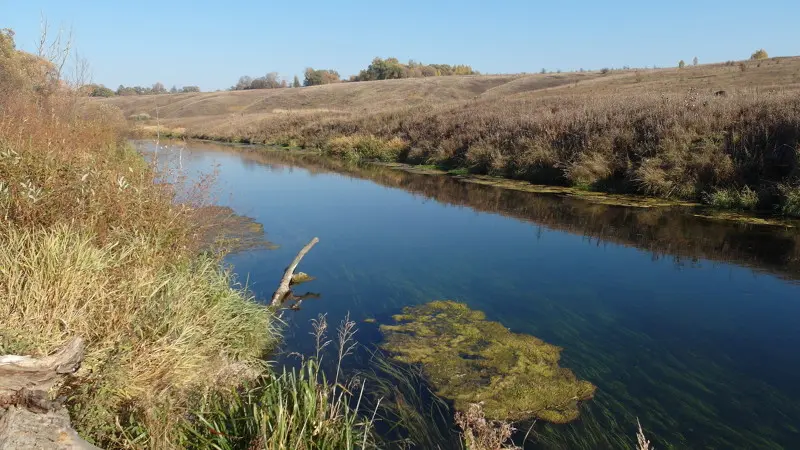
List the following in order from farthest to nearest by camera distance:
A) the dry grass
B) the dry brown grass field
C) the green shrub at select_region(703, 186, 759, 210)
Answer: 1. the dry brown grass field
2. the green shrub at select_region(703, 186, 759, 210)
3. the dry grass

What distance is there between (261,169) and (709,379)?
64.8 feet

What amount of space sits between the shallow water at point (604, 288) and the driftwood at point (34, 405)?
301 centimetres

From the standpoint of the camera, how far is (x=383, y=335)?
234 inches

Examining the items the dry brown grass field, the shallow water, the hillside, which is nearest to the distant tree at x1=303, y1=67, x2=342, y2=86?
the hillside

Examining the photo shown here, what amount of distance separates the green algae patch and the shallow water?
7.6 inches

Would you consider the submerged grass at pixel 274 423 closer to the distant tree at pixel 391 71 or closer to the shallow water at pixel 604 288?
the shallow water at pixel 604 288

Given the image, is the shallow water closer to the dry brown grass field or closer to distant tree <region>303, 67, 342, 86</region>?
the dry brown grass field

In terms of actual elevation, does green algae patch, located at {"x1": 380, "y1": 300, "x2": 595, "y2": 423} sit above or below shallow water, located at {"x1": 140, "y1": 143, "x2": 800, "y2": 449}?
above

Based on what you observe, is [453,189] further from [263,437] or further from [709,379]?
[263,437]

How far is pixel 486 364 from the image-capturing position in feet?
17.2

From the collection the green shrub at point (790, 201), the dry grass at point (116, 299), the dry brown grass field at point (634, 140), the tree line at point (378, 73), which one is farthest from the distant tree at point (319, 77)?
the dry grass at point (116, 299)

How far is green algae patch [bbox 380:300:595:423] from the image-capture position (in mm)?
4523

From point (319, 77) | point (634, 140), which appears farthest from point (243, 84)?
point (634, 140)

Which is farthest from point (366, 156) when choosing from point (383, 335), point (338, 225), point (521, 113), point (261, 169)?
point (383, 335)
